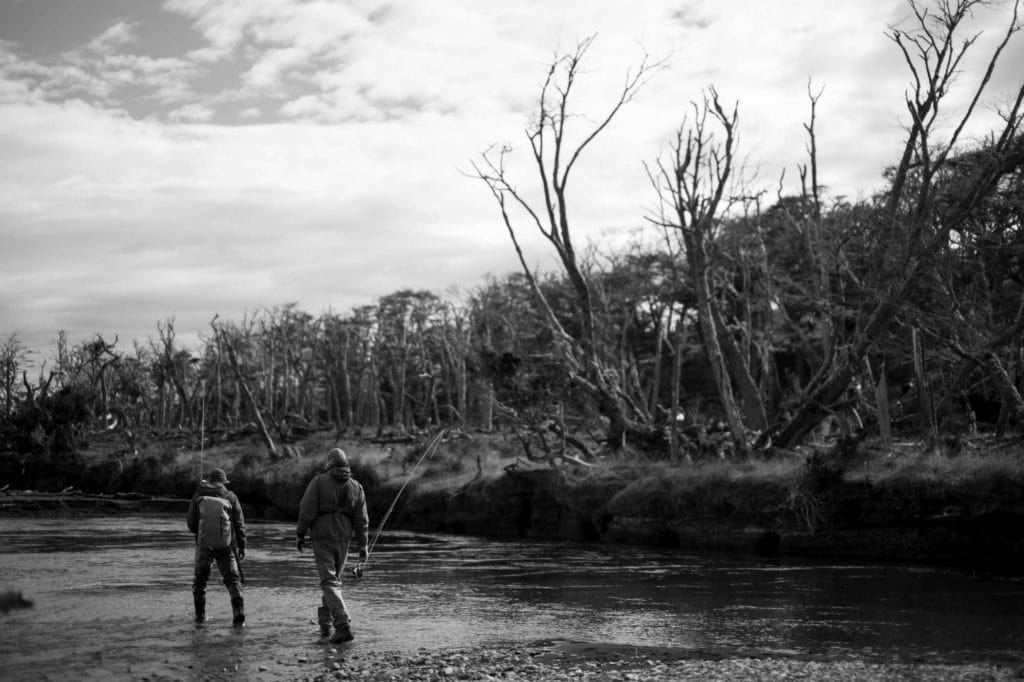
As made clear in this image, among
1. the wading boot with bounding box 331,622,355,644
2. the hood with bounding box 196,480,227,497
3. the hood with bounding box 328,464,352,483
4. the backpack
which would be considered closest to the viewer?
the wading boot with bounding box 331,622,355,644

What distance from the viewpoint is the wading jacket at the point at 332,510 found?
1244 cm

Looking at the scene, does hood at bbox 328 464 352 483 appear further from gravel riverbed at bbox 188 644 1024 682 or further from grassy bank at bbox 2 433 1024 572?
grassy bank at bbox 2 433 1024 572

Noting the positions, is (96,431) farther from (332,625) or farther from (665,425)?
(332,625)

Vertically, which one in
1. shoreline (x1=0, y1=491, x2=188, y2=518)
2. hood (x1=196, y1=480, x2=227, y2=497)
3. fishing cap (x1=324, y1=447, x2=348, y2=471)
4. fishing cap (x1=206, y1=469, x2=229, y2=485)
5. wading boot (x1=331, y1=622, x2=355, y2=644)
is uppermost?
fishing cap (x1=324, y1=447, x2=348, y2=471)

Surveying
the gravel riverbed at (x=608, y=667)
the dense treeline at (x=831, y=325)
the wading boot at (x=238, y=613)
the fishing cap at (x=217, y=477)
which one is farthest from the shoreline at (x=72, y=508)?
the gravel riverbed at (x=608, y=667)

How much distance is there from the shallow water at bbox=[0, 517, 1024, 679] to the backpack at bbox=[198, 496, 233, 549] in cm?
101

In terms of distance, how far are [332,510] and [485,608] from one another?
378 centimetres

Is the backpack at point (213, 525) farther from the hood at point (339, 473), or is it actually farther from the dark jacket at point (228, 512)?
the hood at point (339, 473)

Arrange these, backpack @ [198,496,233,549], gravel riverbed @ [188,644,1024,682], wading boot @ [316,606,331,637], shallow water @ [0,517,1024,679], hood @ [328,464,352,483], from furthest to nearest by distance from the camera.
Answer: backpack @ [198,496,233,549]
hood @ [328,464,352,483]
wading boot @ [316,606,331,637]
shallow water @ [0,517,1024,679]
gravel riverbed @ [188,644,1024,682]

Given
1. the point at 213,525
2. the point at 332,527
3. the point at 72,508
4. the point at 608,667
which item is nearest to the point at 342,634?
the point at 332,527

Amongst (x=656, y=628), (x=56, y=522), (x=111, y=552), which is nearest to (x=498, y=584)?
(x=656, y=628)

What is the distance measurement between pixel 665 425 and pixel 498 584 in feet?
44.2

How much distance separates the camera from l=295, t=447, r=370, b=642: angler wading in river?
12.2m

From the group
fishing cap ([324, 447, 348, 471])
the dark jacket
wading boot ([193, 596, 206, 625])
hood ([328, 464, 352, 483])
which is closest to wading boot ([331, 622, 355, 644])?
hood ([328, 464, 352, 483])
